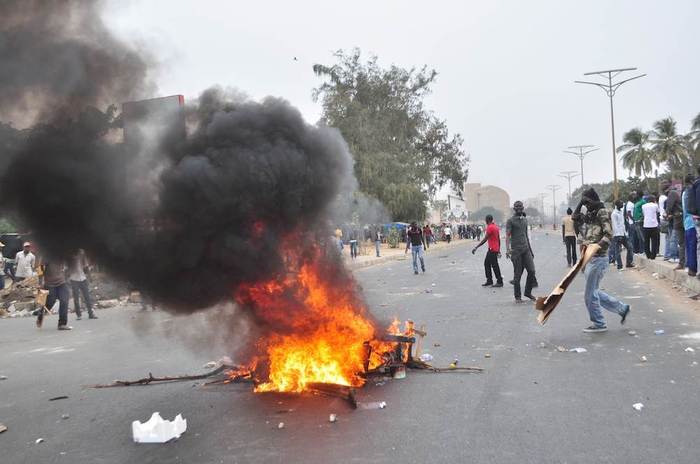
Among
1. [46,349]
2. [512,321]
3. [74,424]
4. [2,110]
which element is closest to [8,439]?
[74,424]

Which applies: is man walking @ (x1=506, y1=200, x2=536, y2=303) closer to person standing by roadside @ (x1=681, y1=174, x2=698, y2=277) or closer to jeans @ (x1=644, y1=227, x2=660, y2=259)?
person standing by roadside @ (x1=681, y1=174, x2=698, y2=277)

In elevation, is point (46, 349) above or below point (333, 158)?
below

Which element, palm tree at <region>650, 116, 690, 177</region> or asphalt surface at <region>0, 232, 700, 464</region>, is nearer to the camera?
asphalt surface at <region>0, 232, 700, 464</region>

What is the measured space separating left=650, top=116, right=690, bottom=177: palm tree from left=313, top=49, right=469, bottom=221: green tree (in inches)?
810

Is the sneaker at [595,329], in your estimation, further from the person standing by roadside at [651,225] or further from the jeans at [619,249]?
the jeans at [619,249]

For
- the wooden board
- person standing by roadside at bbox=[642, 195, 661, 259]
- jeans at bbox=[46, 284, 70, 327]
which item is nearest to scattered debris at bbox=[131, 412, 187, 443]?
the wooden board

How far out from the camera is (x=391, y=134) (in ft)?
166

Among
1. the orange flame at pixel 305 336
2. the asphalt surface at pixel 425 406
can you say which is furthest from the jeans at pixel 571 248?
the orange flame at pixel 305 336

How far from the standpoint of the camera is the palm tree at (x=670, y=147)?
58.8m

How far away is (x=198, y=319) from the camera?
6391 millimetres

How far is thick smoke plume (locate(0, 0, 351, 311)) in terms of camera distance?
530cm

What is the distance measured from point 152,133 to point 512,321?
5.77 m

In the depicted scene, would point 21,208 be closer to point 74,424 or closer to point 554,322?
point 74,424

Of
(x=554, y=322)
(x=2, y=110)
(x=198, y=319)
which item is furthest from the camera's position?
(x=554, y=322)
